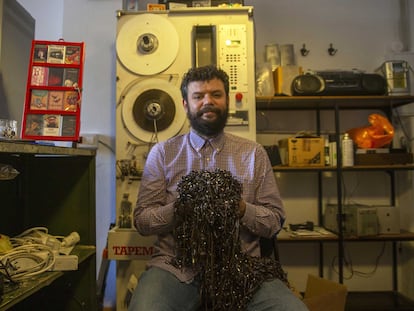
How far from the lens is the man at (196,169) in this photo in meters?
1.31

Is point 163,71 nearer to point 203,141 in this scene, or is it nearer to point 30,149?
point 203,141

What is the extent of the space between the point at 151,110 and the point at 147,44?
1.44 ft

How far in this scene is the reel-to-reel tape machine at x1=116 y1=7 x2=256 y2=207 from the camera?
83.5 inches

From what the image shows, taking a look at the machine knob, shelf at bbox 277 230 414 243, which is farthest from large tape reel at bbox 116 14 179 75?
shelf at bbox 277 230 414 243

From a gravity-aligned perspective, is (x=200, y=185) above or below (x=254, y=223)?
above

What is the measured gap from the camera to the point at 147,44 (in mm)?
2127

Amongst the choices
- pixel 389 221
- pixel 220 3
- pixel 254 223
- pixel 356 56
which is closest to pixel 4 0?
pixel 220 3

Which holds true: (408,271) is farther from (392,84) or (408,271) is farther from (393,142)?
(392,84)

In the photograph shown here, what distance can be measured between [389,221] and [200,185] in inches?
73.1

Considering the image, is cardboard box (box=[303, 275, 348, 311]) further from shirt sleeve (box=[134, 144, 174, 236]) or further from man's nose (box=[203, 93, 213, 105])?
man's nose (box=[203, 93, 213, 105])

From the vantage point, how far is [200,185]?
47.8 inches

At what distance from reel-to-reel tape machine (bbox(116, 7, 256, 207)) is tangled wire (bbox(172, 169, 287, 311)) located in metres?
0.94

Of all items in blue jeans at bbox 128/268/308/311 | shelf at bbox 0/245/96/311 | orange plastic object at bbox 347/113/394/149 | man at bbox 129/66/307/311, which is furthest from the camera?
orange plastic object at bbox 347/113/394/149

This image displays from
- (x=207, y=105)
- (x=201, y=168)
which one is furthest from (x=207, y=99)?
(x=201, y=168)
